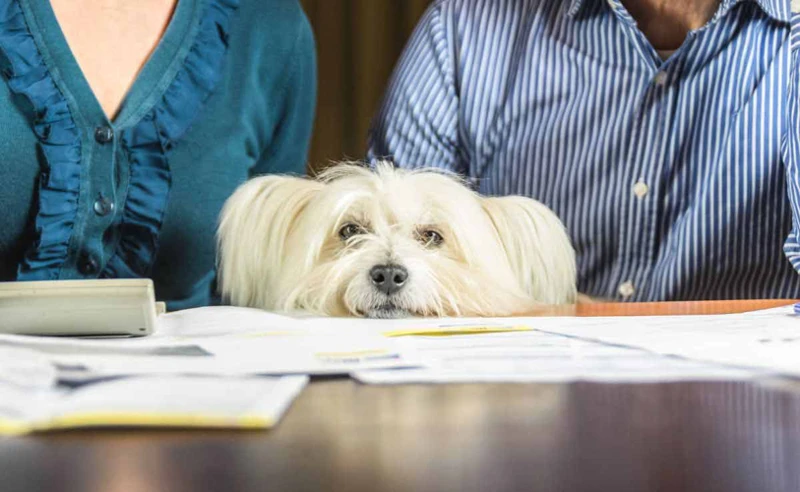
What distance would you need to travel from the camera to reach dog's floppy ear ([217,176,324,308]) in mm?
1238

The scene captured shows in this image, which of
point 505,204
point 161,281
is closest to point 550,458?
point 505,204

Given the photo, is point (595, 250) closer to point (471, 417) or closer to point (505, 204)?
point (505, 204)

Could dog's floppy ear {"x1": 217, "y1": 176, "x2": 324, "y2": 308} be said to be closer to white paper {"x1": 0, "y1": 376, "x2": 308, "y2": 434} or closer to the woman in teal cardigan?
the woman in teal cardigan

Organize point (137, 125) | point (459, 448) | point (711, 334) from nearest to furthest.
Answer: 1. point (459, 448)
2. point (711, 334)
3. point (137, 125)

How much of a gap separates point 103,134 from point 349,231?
1.22 feet

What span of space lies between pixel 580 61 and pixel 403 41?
5.65 feet

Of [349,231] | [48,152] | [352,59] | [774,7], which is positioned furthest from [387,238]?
[352,59]

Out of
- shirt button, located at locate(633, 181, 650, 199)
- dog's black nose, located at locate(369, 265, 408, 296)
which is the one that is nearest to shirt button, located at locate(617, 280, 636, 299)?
shirt button, located at locate(633, 181, 650, 199)

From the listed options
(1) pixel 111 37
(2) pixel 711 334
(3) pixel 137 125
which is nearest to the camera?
(2) pixel 711 334

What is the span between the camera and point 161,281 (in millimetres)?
1460

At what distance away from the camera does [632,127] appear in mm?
1474

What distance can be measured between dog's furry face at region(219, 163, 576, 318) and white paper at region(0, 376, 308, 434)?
0.68 m

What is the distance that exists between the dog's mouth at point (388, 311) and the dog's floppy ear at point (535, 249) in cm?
22

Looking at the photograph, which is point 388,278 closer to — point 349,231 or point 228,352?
point 349,231
